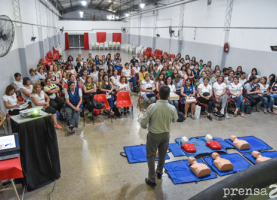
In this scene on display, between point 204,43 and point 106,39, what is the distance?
17.6 meters

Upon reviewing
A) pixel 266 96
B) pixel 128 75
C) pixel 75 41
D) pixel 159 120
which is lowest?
pixel 266 96

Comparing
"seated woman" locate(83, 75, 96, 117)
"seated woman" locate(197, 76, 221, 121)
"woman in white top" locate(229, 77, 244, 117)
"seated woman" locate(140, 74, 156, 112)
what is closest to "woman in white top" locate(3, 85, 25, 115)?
"seated woman" locate(83, 75, 96, 117)

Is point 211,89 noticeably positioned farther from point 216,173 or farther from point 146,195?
point 146,195

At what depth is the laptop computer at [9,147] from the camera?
255 centimetres

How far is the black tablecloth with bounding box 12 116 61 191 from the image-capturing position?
284cm

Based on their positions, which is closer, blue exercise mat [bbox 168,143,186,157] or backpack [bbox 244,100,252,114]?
blue exercise mat [bbox 168,143,186,157]

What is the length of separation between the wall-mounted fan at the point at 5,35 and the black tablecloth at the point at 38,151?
12.0ft

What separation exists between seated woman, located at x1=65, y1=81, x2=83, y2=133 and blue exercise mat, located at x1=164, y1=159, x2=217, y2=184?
2540 millimetres

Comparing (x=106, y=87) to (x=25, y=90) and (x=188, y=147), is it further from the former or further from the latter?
(x=188, y=147)

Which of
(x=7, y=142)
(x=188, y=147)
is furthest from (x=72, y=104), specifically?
(x=188, y=147)

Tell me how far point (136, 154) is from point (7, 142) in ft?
7.45

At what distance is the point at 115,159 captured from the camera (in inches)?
154

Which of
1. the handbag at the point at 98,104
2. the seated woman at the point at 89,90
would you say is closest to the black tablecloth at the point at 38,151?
the handbag at the point at 98,104

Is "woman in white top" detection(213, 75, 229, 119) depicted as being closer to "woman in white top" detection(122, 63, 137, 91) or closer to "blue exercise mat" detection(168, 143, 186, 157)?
"blue exercise mat" detection(168, 143, 186, 157)
